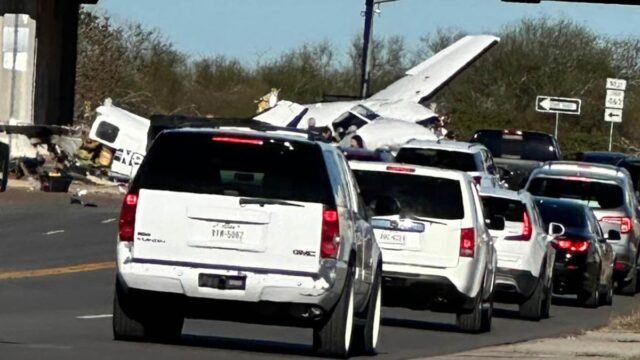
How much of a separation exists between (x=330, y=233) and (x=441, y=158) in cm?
1823

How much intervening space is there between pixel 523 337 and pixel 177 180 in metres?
6.72

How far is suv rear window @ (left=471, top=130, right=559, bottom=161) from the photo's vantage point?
150 feet

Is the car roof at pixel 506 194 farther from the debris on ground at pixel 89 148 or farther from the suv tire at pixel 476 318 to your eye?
the debris on ground at pixel 89 148

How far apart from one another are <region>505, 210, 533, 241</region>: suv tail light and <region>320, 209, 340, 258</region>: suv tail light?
900 centimetres

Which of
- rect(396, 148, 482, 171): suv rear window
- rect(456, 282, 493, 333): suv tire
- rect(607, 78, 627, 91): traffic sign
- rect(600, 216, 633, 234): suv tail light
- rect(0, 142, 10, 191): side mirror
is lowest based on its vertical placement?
rect(0, 142, 10, 191): side mirror

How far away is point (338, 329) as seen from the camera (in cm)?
1505

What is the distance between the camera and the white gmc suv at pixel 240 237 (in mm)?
14742

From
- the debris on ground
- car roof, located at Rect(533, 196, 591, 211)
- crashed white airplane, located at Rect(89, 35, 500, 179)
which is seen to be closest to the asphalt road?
car roof, located at Rect(533, 196, 591, 211)

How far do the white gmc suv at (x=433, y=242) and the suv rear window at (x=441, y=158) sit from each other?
1211 centimetres

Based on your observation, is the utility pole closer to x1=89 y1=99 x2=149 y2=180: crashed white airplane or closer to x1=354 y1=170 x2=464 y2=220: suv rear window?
x1=89 y1=99 x2=149 y2=180: crashed white airplane

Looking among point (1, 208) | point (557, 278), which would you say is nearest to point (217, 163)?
point (557, 278)

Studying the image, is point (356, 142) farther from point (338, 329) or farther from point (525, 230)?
point (338, 329)

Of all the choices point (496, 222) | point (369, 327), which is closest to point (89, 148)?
point (496, 222)

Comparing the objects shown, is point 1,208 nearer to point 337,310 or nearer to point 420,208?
point 420,208
